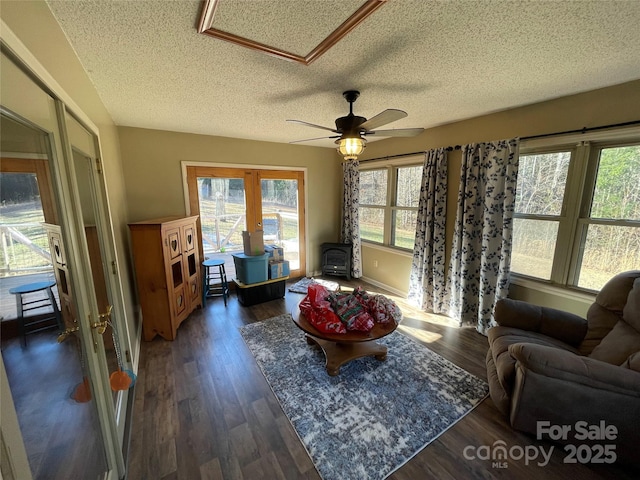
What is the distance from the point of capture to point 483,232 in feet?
8.84

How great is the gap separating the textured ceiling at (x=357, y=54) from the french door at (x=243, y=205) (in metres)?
1.26

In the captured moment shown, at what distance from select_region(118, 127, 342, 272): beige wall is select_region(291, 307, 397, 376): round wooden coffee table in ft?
7.94

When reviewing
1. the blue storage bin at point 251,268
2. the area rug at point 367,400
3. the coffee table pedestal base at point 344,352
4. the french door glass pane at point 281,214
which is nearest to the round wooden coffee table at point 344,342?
the coffee table pedestal base at point 344,352

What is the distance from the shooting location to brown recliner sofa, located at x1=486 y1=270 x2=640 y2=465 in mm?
1372

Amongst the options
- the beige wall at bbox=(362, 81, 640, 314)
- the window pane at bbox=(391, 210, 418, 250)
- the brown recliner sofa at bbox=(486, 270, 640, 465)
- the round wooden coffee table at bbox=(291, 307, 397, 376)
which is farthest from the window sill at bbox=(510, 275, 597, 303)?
the round wooden coffee table at bbox=(291, 307, 397, 376)

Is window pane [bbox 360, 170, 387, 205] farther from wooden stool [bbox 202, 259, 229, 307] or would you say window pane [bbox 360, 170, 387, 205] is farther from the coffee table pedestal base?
wooden stool [bbox 202, 259, 229, 307]

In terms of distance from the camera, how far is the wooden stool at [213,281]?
11.5 feet

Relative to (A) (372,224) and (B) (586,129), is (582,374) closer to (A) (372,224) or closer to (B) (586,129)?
(B) (586,129)

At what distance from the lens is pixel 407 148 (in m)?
3.54

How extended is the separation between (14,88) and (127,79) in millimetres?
1358

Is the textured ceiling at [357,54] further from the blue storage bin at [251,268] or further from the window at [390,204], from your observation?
the blue storage bin at [251,268]

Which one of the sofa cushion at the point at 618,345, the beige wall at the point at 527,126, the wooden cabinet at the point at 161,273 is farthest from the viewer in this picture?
the wooden cabinet at the point at 161,273

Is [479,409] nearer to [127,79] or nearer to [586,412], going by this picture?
[586,412]

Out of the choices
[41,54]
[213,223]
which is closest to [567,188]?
[41,54]
